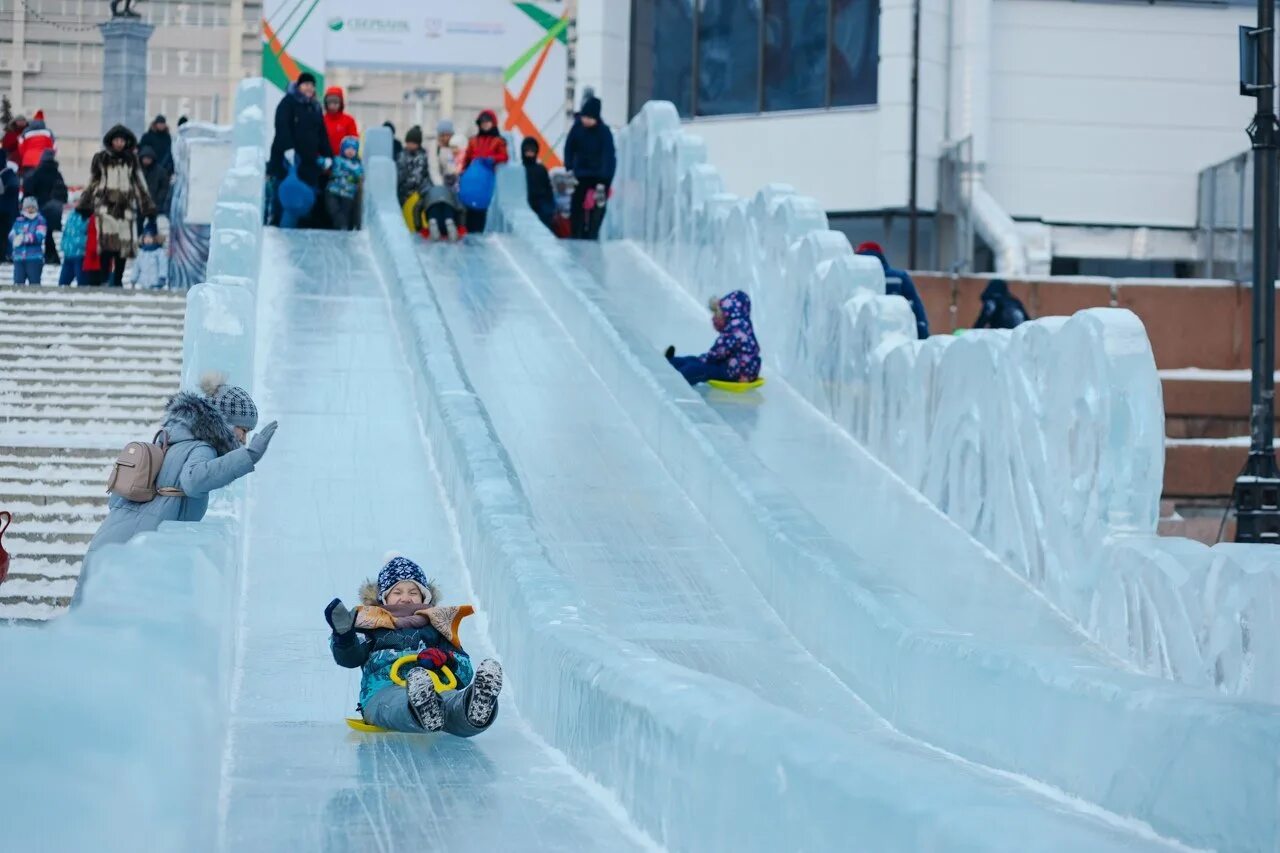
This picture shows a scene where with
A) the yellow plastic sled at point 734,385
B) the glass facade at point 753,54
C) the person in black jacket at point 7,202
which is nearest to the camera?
the yellow plastic sled at point 734,385

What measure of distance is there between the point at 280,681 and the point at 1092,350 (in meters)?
4.14

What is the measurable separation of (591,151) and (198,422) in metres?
12.3

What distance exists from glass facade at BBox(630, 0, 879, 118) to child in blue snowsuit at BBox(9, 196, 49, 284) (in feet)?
37.0

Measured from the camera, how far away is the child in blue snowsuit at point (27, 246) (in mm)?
17812

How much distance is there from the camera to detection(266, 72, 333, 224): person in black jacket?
1869 cm

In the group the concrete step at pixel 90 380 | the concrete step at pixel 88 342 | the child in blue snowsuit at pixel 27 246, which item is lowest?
the concrete step at pixel 90 380

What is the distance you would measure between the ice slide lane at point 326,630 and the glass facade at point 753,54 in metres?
10.5

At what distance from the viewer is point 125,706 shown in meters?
4.00

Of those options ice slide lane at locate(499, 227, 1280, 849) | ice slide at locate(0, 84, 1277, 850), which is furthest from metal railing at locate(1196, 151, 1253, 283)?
ice slide at locate(0, 84, 1277, 850)

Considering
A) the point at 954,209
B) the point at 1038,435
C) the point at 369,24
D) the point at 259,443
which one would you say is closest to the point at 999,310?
the point at 1038,435

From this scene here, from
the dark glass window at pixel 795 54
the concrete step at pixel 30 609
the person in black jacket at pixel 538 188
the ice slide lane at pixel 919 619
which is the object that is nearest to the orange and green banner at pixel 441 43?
the dark glass window at pixel 795 54

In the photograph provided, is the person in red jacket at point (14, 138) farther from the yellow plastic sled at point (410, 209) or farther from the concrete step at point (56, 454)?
the concrete step at point (56, 454)

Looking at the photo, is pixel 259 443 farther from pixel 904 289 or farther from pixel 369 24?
pixel 369 24

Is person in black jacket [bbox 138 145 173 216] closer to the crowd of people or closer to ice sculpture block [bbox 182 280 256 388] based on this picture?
the crowd of people
